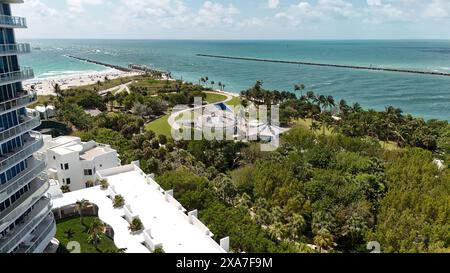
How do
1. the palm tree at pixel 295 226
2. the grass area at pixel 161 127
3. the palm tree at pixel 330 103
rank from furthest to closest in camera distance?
1. the palm tree at pixel 330 103
2. the grass area at pixel 161 127
3. the palm tree at pixel 295 226

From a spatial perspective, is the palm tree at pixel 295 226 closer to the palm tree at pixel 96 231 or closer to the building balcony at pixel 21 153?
the palm tree at pixel 96 231

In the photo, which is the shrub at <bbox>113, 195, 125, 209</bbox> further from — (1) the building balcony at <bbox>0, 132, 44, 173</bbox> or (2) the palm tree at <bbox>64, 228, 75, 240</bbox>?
(1) the building balcony at <bbox>0, 132, 44, 173</bbox>

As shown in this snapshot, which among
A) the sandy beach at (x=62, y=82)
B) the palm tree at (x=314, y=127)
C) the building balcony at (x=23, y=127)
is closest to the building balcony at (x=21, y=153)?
the building balcony at (x=23, y=127)

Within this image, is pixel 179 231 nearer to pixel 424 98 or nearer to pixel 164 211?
pixel 164 211

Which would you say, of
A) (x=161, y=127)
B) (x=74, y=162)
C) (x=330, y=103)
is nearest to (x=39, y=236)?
(x=74, y=162)
